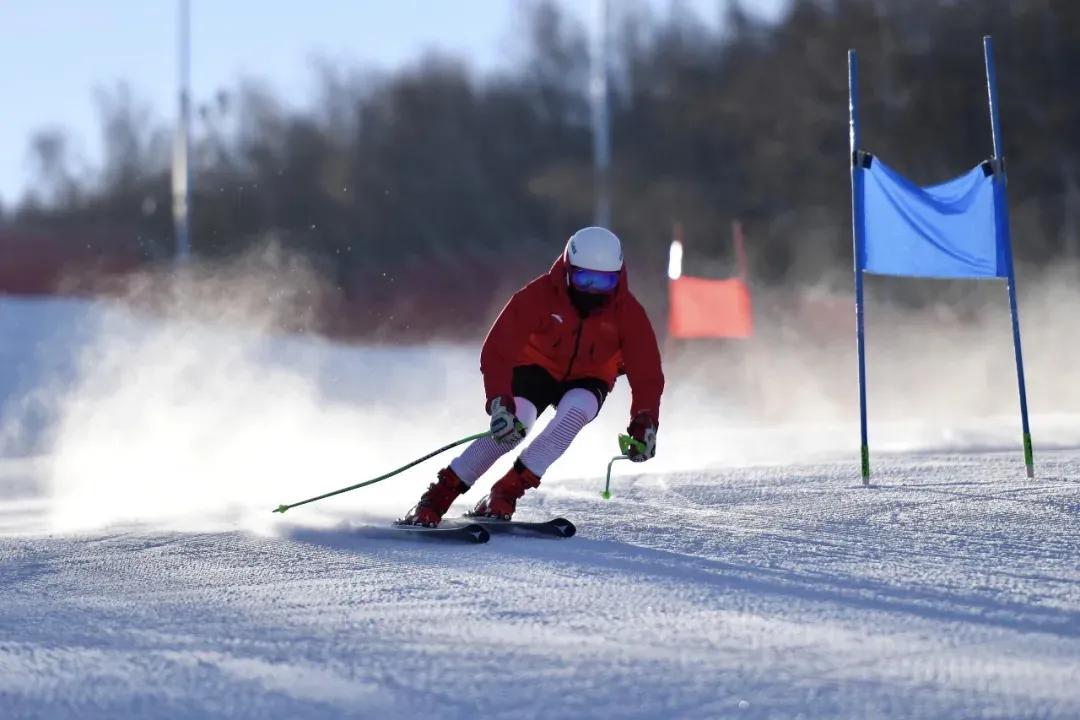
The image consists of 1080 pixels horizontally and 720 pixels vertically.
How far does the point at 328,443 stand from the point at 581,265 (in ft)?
24.0

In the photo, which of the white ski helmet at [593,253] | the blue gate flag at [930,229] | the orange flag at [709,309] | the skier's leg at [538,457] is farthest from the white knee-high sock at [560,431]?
the orange flag at [709,309]

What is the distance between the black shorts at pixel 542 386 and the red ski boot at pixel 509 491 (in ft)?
1.10

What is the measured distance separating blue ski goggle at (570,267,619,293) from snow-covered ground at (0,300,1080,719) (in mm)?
999

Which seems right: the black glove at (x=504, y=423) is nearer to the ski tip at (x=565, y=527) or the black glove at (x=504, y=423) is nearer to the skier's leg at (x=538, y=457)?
the skier's leg at (x=538, y=457)

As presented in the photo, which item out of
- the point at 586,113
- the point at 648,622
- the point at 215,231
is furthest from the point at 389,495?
the point at 586,113

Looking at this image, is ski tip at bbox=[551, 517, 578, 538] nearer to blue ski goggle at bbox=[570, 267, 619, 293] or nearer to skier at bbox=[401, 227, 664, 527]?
skier at bbox=[401, 227, 664, 527]

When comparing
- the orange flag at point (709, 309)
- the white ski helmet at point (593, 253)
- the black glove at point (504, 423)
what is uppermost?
the orange flag at point (709, 309)

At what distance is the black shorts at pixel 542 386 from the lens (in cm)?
609

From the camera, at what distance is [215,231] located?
22172 millimetres

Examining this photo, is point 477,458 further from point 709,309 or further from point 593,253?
point 709,309

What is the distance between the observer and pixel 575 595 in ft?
13.7

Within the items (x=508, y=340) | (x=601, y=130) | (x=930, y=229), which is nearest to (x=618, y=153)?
(x=601, y=130)

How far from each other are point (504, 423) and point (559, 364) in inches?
23.5

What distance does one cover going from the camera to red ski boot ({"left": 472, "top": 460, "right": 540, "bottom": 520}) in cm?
588
